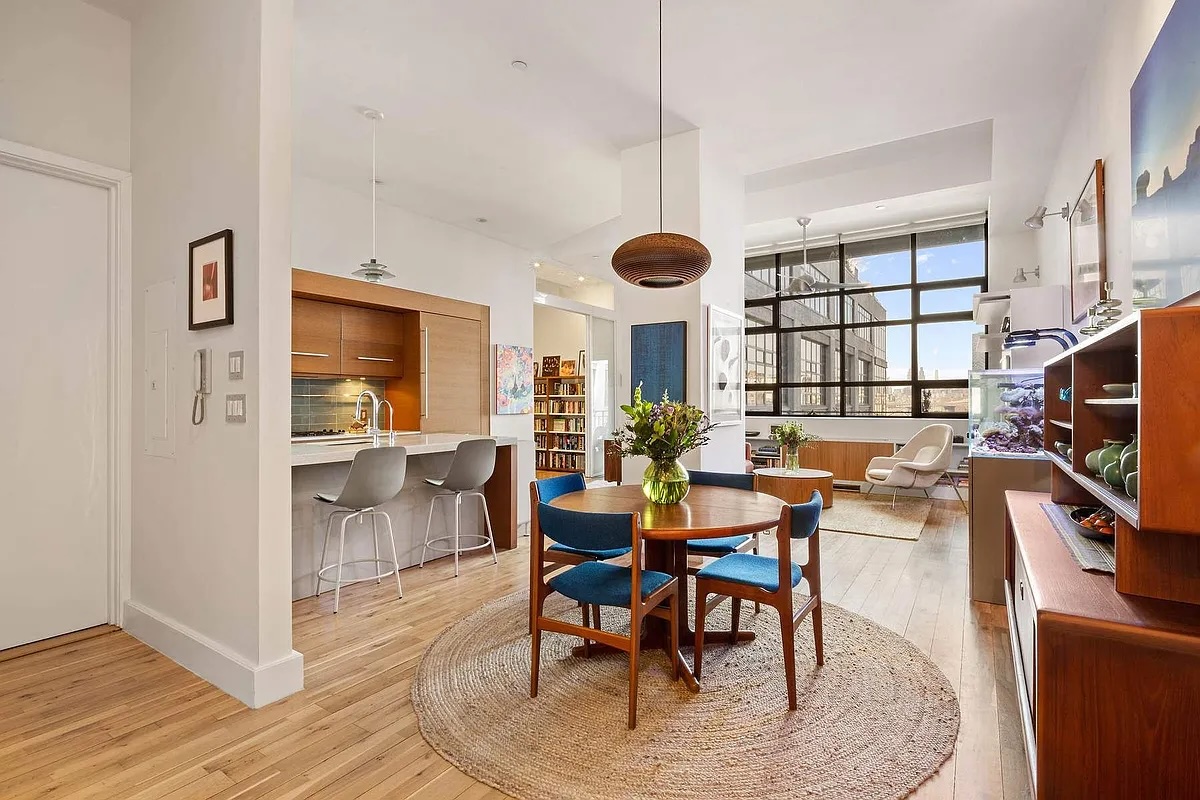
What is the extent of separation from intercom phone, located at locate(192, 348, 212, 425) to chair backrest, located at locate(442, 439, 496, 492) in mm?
1558

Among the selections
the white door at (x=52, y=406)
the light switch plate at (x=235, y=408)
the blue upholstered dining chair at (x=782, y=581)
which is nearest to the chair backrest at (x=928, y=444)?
the blue upholstered dining chair at (x=782, y=581)

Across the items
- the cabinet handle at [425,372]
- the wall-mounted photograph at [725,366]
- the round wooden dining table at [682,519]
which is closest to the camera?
the round wooden dining table at [682,519]

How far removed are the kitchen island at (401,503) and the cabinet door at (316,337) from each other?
114 cm

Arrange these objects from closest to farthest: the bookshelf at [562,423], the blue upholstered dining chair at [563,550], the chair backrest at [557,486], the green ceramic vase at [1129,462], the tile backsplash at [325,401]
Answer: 1. the green ceramic vase at [1129,462]
2. the blue upholstered dining chair at [563,550]
3. the chair backrest at [557,486]
4. the tile backsplash at [325,401]
5. the bookshelf at [562,423]

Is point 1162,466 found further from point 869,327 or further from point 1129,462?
point 869,327

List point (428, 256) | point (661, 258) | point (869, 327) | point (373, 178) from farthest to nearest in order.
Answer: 1. point (869, 327)
2. point (428, 256)
3. point (373, 178)
4. point (661, 258)

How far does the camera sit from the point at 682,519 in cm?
235

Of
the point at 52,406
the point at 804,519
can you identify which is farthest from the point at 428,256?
the point at 804,519

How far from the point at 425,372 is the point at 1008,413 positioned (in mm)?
4836

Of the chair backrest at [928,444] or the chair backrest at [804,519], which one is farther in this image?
the chair backrest at [928,444]

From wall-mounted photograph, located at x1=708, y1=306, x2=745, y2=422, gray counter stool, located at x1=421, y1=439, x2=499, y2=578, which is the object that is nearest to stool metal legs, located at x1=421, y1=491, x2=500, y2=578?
gray counter stool, located at x1=421, y1=439, x2=499, y2=578

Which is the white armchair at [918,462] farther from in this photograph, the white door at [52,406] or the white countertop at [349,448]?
the white door at [52,406]

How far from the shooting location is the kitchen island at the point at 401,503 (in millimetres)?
3533

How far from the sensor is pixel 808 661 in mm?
2650
